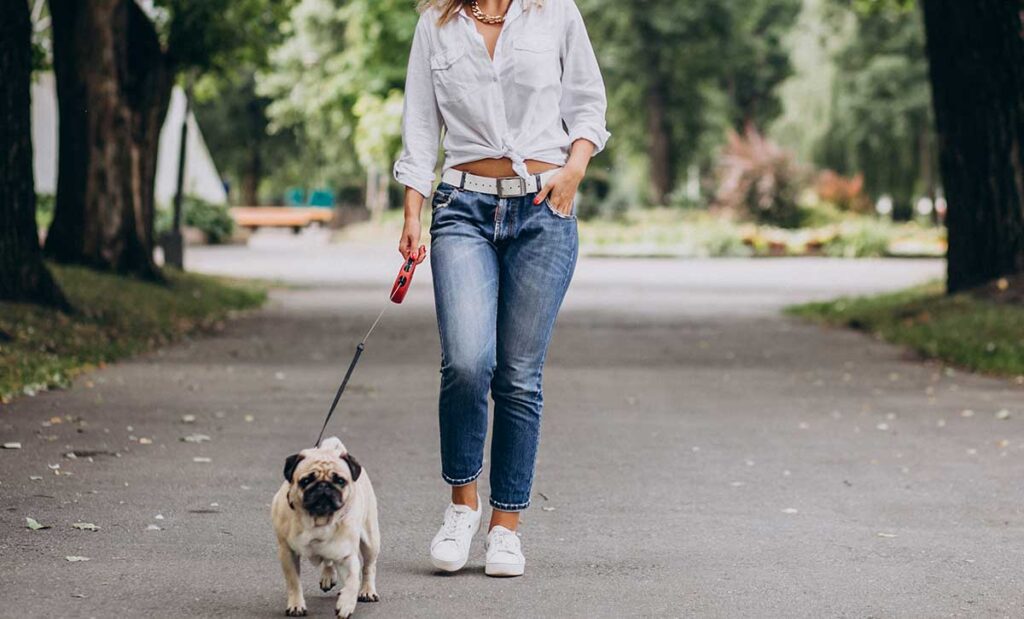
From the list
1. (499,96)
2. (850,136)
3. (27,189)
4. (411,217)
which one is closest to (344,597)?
(411,217)

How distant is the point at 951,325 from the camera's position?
51.3ft

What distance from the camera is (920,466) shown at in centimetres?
843

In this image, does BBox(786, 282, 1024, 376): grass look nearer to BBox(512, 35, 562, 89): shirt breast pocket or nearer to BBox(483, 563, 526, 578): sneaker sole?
BBox(483, 563, 526, 578): sneaker sole

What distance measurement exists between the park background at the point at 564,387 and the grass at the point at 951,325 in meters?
0.05

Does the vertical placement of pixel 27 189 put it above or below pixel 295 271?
above

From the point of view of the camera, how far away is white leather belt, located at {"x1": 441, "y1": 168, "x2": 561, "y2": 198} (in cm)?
534

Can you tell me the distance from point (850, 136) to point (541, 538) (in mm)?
46106

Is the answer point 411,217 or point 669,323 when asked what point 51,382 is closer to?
point 411,217

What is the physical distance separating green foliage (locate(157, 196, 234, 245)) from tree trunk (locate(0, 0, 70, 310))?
29021 mm

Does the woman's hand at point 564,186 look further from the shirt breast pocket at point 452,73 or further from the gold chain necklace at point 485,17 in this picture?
the gold chain necklace at point 485,17

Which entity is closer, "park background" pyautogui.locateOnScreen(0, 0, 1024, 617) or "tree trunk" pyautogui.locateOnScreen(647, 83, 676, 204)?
"park background" pyautogui.locateOnScreen(0, 0, 1024, 617)

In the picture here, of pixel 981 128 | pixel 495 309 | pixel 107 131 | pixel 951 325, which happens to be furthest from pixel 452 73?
pixel 107 131

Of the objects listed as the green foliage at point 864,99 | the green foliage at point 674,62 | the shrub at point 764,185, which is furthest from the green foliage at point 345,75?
the green foliage at point 864,99

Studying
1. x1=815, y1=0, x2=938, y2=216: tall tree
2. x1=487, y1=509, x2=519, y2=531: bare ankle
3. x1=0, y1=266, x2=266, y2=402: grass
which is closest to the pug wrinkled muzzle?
x1=487, y1=509, x2=519, y2=531: bare ankle
